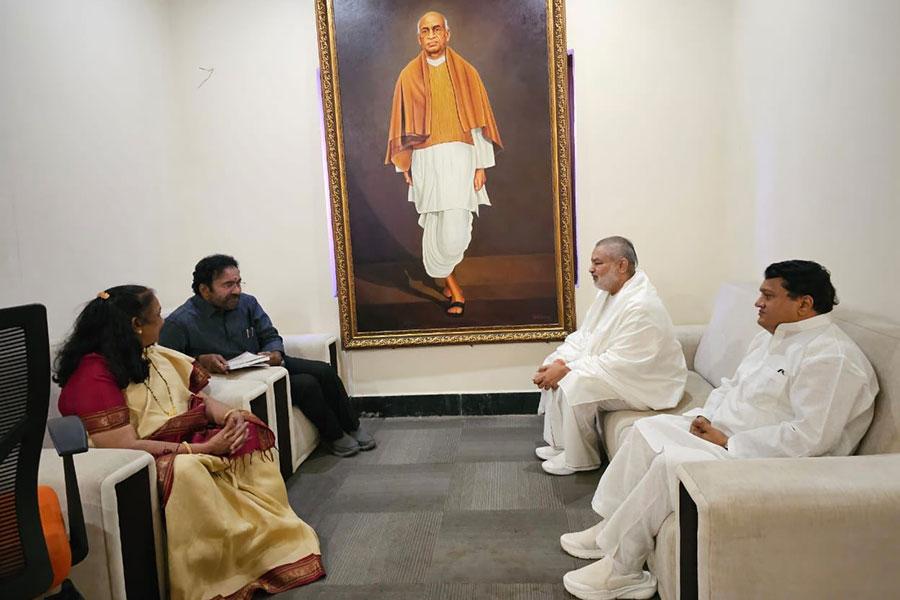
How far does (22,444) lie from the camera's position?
1534mm

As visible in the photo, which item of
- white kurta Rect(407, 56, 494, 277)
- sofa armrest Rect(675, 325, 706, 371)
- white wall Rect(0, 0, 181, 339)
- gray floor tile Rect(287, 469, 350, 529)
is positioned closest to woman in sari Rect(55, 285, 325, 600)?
gray floor tile Rect(287, 469, 350, 529)

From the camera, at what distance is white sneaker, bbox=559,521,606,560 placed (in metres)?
2.55

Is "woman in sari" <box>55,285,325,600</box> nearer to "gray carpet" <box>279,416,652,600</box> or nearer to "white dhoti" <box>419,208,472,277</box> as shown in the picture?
"gray carpet" <box>279,416,652,600</box>

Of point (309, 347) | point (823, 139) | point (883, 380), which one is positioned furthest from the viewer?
point (309, 347)

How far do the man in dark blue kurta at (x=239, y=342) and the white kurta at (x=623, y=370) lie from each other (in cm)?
126

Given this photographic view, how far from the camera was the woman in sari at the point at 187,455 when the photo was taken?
2281 millimetres

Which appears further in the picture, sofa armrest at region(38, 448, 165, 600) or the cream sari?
the cream sari

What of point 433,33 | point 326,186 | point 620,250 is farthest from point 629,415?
point 433,33

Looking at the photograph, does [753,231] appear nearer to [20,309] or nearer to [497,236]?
[497,236]

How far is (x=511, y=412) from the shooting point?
14.6ft

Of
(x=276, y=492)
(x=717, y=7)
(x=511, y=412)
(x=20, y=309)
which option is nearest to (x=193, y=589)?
(x=276, y=492)

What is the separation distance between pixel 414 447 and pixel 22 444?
254 centimetres

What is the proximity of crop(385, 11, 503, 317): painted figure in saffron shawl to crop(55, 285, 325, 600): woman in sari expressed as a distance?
203 cm

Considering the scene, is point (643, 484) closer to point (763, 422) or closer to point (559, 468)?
point (763, 422)
